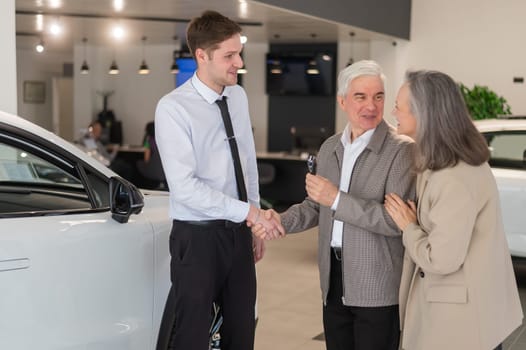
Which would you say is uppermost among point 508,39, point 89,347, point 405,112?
point 508,39

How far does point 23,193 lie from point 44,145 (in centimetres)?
45

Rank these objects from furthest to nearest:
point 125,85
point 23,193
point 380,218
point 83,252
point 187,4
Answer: point 125,85, point 187,4, point 23,193, point 83,252, point 380,218

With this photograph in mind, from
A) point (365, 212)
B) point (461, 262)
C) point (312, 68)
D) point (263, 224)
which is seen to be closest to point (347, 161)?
point (365, 212)

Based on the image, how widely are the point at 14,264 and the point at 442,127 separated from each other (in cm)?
147

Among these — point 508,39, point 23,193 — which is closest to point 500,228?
point 23,193

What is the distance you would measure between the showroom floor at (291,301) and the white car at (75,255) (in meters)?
1.83

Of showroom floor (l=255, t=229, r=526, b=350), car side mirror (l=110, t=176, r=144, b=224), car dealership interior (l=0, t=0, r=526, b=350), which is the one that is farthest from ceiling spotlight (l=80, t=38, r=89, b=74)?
car side mirror (l=110, t=176, r=144, b=224)

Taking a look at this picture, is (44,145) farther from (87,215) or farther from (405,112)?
(405,112)

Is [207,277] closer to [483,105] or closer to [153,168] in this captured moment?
[483,105]

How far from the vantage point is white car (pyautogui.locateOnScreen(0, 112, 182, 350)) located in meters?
2.67

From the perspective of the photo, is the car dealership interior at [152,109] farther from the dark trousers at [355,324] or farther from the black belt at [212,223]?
the dark trousers at [355,324]

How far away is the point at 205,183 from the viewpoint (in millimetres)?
2904

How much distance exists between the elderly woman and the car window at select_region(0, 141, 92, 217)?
4.41ft

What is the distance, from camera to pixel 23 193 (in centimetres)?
327
